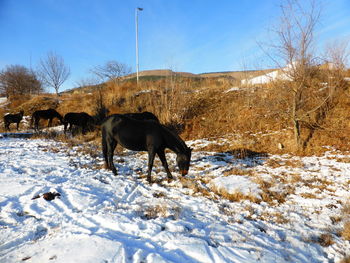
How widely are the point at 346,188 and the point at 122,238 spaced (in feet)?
16.5

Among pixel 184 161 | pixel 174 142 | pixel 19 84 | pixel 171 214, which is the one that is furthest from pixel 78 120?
pixel 19 84

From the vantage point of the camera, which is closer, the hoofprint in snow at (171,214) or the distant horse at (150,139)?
the hoofprint in snow at (171,214)

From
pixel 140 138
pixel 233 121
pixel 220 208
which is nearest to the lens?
pixel 220 208

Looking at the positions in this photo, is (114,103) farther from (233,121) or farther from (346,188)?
(346,188)

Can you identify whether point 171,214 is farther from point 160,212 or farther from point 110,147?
point 110,147

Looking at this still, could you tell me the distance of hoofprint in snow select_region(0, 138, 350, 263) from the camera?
2133 millimetres

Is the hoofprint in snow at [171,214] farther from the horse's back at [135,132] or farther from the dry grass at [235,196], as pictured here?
the horse's back at [135,132]

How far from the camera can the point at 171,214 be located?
313 centimetres

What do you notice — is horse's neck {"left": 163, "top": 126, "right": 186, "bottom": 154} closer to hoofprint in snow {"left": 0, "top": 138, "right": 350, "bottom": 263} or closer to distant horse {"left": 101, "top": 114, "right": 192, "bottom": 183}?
distant horse {"left": 101, "top": 114, "right": 192, "bottom": 183}

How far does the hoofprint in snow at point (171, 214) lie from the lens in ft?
7.00

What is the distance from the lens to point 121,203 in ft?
11.5

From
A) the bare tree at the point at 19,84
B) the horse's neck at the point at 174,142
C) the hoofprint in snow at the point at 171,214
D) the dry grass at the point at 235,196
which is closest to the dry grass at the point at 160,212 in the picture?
the hoofprint in snow at the point at 171,214

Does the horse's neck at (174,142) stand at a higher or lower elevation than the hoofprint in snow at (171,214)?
higher

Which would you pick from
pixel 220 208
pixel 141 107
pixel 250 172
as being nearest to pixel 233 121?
pixel 250 172
